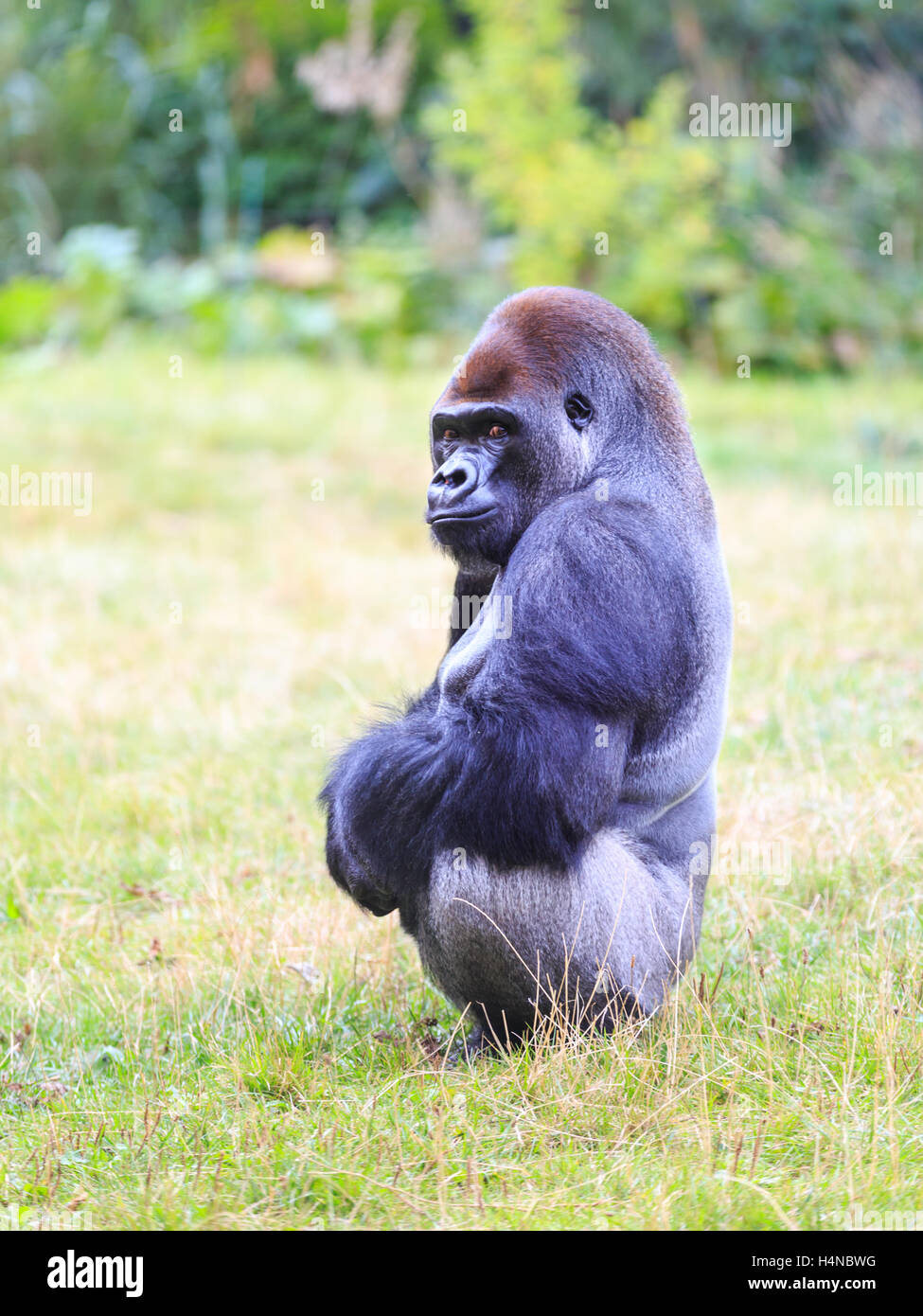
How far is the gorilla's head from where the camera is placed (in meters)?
3.20

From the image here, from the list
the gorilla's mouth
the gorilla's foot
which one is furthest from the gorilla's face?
the gorilla's foot

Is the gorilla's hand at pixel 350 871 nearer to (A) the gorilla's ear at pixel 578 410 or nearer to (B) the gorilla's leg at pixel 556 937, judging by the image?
(B) the gorilla's leg at pixel 556 937

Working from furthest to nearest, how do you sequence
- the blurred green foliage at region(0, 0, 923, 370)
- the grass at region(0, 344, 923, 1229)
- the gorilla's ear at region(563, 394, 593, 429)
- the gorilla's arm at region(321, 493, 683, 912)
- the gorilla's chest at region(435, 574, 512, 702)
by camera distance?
1. the blurred green foliage at region(0, 0, 923, 370)
2. the gorilla's ear at region(563, 394, 593, 429)
3. the gorilla's chest at region(435, 574, 512, 702)
4. the gorilla's arm at region(321, 493, 683, 912)
5. the grass at region(0, 344, 923, 1229)

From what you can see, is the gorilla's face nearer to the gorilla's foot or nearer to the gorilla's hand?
the gorilla's hand

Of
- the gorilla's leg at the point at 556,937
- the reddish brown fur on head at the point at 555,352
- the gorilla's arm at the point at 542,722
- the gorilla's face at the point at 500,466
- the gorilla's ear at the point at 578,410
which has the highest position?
the reddish brown fur on head at the point at 555,352

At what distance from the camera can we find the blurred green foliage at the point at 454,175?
13.6 m

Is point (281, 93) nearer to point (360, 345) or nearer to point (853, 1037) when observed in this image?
point (360, 345)

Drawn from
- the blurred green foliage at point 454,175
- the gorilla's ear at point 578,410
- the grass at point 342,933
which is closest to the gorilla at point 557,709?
the gorilla's ear at point 578,410

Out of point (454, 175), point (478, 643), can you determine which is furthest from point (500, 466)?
point (454, 175)

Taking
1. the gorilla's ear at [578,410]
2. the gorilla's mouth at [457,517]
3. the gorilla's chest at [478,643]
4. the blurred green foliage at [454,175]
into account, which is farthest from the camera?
the blurred green foliage at [454,175]

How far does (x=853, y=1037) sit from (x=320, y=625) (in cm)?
473

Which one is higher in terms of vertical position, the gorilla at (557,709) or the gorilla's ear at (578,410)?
the gorilla's ear at (578,410)

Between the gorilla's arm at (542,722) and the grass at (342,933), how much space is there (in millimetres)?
493
